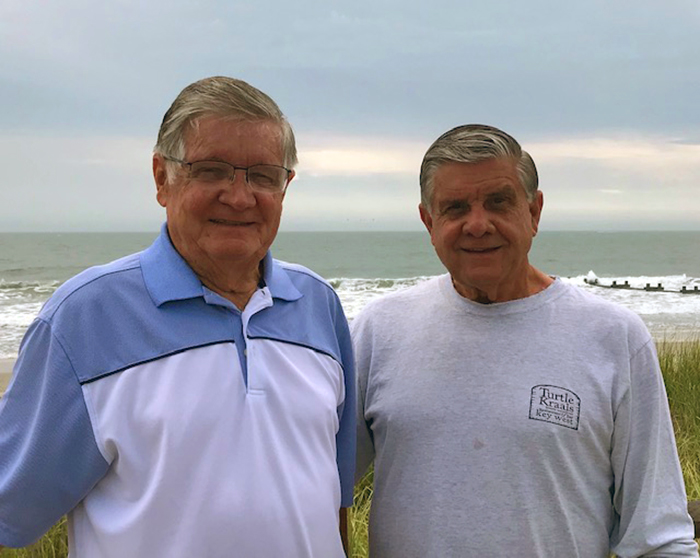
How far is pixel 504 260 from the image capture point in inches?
89.5

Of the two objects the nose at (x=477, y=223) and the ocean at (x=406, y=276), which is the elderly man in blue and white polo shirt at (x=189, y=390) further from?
the ocean at (x=406, y=276)

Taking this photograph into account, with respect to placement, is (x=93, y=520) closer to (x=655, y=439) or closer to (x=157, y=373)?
(x=157, y=373)

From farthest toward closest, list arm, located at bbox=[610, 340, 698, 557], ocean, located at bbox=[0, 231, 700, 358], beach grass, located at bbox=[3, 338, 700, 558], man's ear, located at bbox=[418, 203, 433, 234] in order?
ocean, located at bbox=[0, 231, 700, 358] → beach grass, located at bbox=[3, 338, 700, 558] → man's ear, located at bbox=[418, 203, 433, 234] → arm, located at bbox=[610, 340, 698, 557]

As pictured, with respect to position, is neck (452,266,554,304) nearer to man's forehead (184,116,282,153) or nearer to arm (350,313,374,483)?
arm (350,313,374,483)

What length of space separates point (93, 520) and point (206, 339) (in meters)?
0.53

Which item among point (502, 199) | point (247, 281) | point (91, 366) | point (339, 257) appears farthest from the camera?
point (339, 257)

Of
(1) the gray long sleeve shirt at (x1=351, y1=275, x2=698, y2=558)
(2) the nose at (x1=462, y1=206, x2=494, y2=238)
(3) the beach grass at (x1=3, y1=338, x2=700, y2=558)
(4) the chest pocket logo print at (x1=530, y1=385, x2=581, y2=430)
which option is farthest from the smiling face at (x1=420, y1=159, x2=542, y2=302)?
(3) the beach grass at (x1=3, y1=338, x2=700, y2=558)

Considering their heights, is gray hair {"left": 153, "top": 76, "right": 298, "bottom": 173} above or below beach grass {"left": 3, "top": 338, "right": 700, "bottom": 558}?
above

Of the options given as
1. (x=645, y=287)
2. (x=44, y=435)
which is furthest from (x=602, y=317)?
(x=645, y=287)

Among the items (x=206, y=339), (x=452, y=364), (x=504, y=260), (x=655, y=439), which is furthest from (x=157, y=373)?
(x=655, y=439)

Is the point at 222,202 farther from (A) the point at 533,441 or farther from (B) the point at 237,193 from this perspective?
(A) the point at 533,441

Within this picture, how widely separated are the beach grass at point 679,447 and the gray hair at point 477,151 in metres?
2.19

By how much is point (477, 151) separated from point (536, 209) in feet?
1.01

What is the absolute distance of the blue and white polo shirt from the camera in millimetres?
1785
